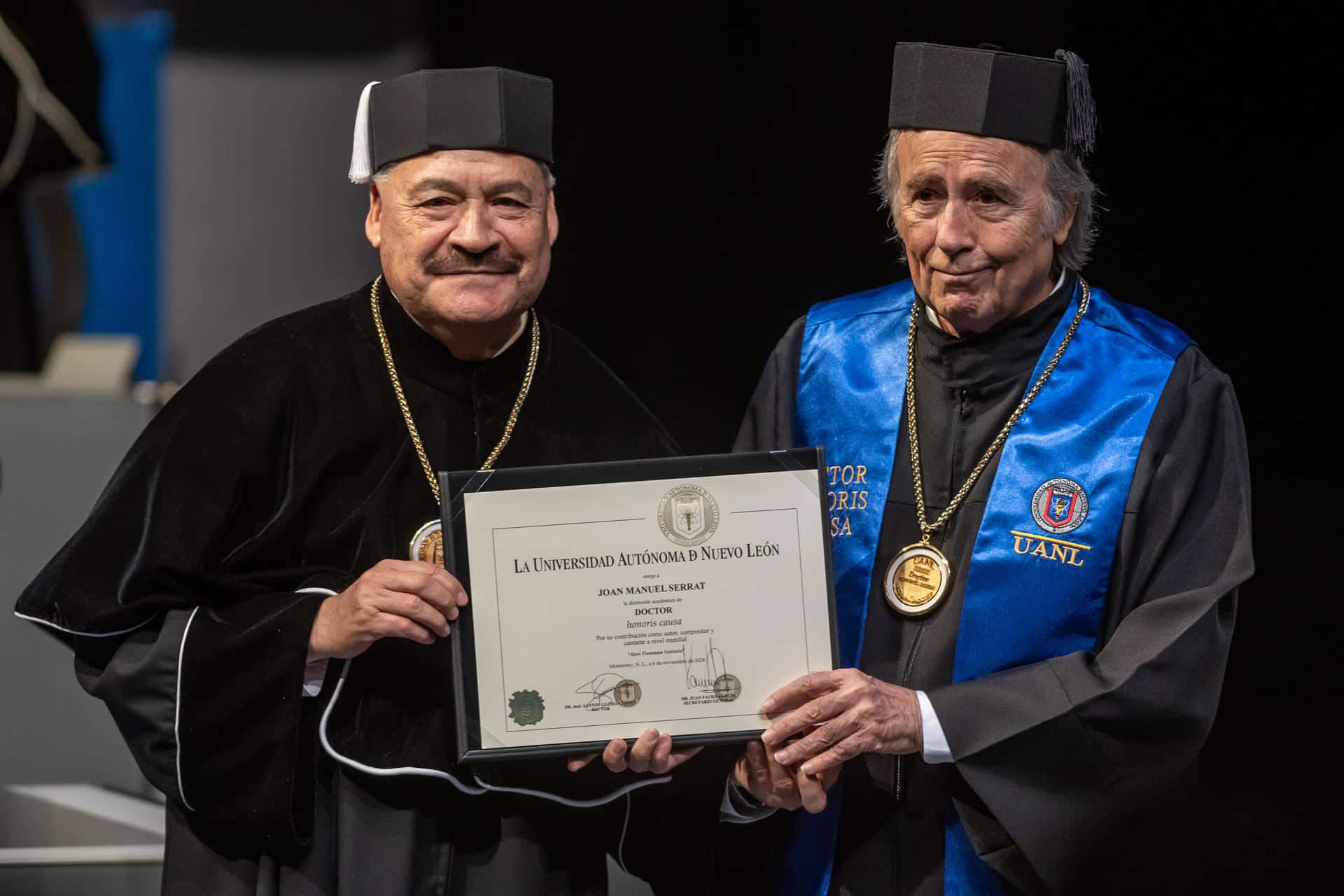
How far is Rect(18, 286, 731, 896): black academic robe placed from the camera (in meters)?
2.41

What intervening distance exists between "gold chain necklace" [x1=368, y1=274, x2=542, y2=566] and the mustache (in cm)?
20

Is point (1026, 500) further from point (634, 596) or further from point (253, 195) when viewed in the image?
point (253, 195)

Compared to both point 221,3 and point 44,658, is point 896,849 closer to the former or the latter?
point 44,658

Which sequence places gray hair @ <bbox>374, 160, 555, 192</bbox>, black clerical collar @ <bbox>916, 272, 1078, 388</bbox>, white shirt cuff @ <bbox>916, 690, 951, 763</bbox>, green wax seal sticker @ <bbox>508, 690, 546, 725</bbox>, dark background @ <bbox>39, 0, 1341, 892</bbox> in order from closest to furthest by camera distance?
1. green wax seal sticker @ <bbox>508, 690, 546, 725</bbox>
2. white shirt cuff @ <bbox>916, 690, 951, 763</bbox>
3. gray hair @ <bbox>374, 160, 555, 192</bbox>
4. black clerical collar @ <bbox>916, 272, 1078, 388</bbox>
5. dark background @ <bbox>39, 0, 1341, 892</bbox>

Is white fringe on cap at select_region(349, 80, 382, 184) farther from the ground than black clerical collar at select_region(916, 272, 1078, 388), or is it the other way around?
white fringe on cap at select_region(349, 80, 382, 184)

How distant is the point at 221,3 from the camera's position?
17.1 feet

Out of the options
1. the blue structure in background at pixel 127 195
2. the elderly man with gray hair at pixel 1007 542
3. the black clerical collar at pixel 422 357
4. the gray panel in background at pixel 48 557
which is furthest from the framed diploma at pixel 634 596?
the blue structure in background at pixel 127 195

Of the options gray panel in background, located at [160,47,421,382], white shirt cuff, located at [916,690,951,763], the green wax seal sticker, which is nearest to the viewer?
the green wax seal sticker

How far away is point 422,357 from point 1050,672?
3.81 ft

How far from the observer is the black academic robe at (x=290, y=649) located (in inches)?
94.7

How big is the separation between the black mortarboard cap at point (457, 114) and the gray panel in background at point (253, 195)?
2463 millimetres

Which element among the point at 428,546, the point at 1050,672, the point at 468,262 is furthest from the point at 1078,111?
the point at 428,546
